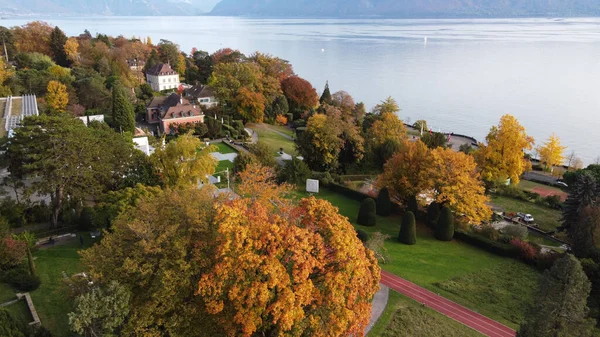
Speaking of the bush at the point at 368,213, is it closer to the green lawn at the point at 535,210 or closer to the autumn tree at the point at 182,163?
the autumn tree at the point at 182,163

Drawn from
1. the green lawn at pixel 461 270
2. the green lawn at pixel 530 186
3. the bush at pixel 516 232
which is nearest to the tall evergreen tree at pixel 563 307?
the green lawn at pixel 461 270

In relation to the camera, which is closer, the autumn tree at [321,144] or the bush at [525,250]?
the bush at [525,250]

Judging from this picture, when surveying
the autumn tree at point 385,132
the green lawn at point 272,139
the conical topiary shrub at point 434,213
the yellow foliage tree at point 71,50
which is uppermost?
the yellow foliage tree at point 71,50

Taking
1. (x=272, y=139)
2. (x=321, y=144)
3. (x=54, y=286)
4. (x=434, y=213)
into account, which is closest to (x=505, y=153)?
(x=434, y=213)

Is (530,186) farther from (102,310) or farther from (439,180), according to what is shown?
(102,310)

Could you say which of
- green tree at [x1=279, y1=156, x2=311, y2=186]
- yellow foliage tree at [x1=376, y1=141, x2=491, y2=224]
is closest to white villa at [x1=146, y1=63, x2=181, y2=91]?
green tree at [x1=279, y1=156, x2=311, y2=186]

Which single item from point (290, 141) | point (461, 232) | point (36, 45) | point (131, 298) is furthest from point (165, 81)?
point (131, 298)

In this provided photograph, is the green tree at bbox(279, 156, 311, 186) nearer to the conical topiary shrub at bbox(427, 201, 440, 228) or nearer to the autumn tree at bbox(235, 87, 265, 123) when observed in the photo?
the conical topiary shrub at bbox(427, 201, 440, 228)
